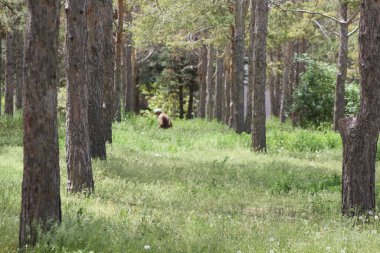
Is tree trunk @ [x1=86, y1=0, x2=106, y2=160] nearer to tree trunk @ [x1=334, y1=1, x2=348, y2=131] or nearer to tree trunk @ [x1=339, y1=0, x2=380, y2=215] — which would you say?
tree trunk @ [x1=339, y1=0, x2=380, y2=215]

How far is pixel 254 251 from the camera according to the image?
19.6ft

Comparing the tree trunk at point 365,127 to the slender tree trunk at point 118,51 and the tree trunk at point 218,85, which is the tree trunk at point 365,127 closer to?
the slender tree trunk at point 118,51

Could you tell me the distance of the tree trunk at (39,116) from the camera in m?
5.54

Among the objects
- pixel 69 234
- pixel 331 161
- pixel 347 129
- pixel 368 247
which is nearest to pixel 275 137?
pixel 331 161

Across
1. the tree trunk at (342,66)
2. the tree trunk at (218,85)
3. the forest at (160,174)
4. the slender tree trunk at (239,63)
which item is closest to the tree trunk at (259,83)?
the forest at (160,174)

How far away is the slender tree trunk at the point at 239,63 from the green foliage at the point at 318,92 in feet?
24.8

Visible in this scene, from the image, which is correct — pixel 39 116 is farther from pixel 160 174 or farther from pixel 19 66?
pixel 19 66

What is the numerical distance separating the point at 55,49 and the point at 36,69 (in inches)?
11.0

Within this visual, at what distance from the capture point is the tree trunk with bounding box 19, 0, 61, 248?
5539 millimetres

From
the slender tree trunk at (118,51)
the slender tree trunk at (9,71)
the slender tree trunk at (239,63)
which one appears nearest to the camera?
the slender tree trunk at (239,63)

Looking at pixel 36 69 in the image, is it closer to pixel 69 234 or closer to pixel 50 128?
pixel 50 128

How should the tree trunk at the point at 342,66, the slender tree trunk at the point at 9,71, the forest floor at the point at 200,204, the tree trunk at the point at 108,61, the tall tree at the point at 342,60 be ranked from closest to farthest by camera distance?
the forest floor at the point at 200,204, the tree trunk at the point at 108,61, the tall tree at the point at 342,60, the tree trunk at the point at 342,66, the slender tree trunk at the point at 9,71

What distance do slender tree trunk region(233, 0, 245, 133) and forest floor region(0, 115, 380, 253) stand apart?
560cm

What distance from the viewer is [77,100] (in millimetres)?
9359
